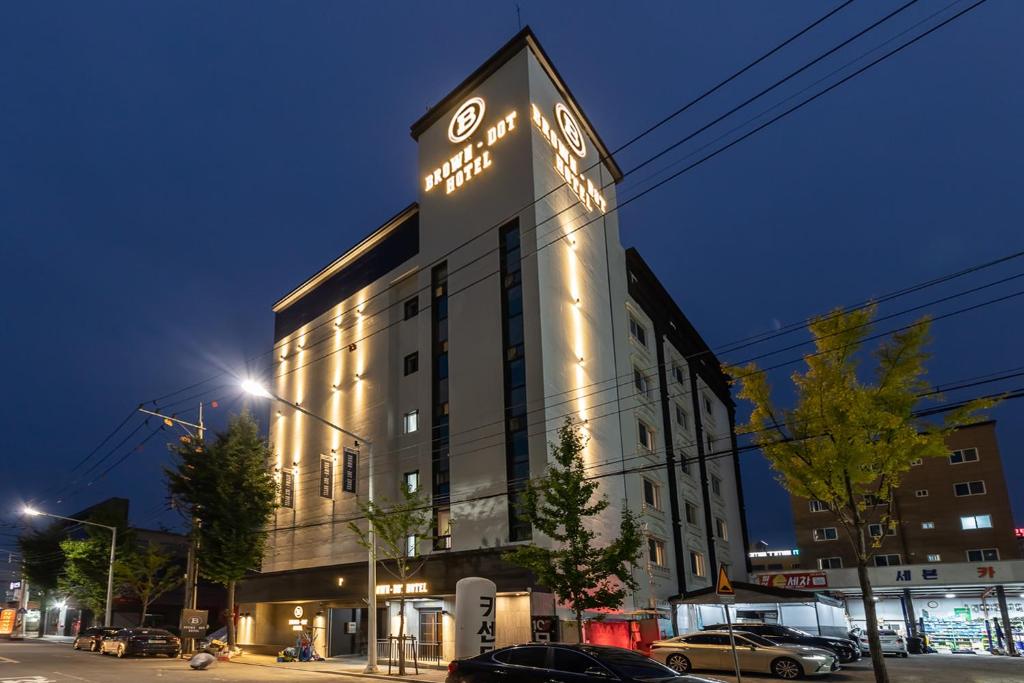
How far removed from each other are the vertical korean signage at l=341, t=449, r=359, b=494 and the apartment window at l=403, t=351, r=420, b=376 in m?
5.23

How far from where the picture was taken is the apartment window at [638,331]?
4264 centimetres

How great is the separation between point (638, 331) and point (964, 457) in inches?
1385

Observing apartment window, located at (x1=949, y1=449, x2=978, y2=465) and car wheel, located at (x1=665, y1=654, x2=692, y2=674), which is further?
apartment window, located at (x1=949, y1=449, x2=978, y2=465)

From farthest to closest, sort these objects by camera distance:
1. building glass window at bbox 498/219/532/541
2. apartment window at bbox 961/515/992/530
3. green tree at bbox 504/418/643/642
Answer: apartment window at bbox 961/515/992/530 → building glass window at bbox 498/219/532/541 → green tree at bbox 504/418/643/642

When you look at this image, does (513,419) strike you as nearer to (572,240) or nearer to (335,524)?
(572,240)

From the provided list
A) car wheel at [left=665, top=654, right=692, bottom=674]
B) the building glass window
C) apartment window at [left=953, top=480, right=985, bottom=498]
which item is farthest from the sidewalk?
apartment window at [left=953, top=480, right=985, bottom=498]

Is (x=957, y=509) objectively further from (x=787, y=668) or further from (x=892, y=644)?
(x=787, y=668)

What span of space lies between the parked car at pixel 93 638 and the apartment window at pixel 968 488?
6170cm

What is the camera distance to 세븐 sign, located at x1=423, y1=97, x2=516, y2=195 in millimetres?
36938

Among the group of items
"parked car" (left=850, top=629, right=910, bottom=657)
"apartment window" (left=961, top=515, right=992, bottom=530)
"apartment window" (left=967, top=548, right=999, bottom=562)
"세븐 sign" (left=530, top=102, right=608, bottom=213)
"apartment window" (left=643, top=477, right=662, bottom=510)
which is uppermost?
"세븐 sign" (left=530, top=102, right=608, bottom=213)

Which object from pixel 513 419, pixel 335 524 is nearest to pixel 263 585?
pixel 335 524

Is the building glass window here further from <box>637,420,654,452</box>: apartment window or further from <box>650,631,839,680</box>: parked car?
<box>637,420,654,452</box>: apartment window

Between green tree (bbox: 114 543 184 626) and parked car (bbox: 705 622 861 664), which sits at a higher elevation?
green tree (bbox: 114 543 184 626)

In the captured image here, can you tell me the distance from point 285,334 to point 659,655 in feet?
112
